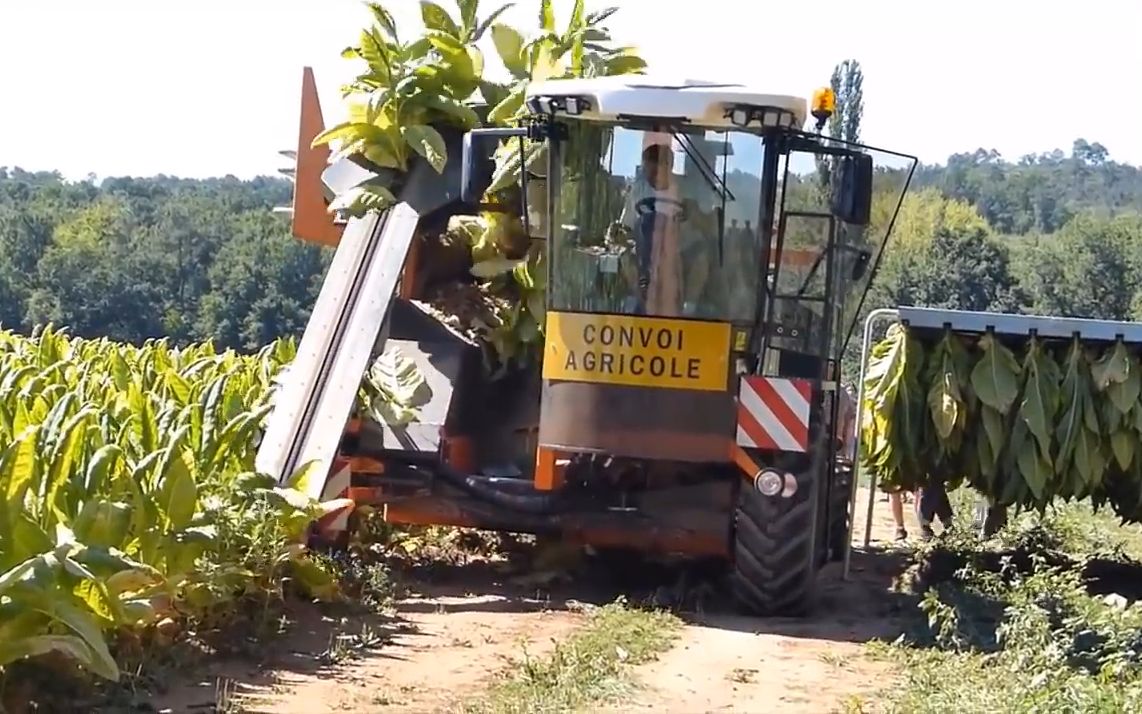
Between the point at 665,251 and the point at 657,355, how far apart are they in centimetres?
53

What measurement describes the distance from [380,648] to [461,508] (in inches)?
71.9

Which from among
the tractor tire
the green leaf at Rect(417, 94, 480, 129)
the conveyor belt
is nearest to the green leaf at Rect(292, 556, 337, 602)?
the conveyor belt

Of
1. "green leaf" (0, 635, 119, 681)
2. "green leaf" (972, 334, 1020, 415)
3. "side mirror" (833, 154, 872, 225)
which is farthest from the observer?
"green leaf" (972, 334, 1020, 415)

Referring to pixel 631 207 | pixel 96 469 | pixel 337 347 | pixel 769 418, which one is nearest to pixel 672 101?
pixel 631 207

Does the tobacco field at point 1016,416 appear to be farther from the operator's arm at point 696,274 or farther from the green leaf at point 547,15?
the green leaf at point 547,15

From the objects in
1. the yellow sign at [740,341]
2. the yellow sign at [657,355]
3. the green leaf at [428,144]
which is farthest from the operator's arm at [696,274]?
the green leaf at [428,144]

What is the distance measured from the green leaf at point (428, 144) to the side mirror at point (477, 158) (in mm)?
932

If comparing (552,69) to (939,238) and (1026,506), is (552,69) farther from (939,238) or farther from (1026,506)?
(939,238)

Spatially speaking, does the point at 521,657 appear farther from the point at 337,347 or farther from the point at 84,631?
the point at 337,347

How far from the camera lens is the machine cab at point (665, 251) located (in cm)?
A: 809

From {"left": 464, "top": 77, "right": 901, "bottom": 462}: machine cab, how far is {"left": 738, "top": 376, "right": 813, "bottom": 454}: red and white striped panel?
59mm

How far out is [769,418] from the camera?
8.11 meters

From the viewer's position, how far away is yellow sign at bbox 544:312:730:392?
321 inches

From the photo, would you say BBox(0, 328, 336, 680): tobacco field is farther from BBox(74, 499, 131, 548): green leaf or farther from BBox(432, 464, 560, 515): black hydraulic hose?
BBox(432, 464, 560, 515): black hydraulic hose
